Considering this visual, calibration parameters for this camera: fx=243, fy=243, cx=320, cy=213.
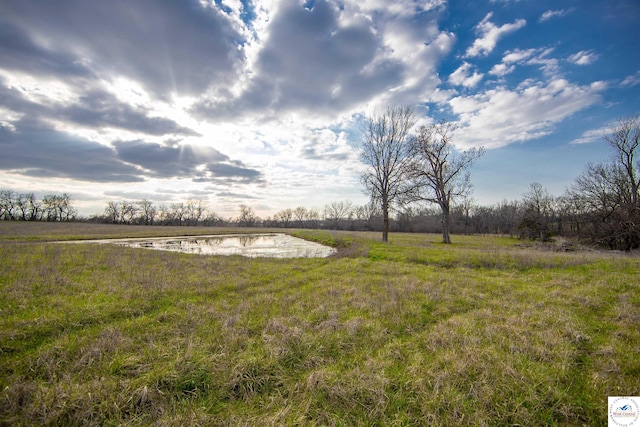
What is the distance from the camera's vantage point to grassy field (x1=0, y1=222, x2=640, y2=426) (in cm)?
352

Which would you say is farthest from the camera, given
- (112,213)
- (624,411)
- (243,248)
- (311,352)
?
(112,213)

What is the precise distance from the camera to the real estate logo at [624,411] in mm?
3535

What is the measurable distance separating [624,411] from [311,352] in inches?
196

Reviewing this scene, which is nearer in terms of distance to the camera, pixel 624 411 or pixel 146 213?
pixel 624 411

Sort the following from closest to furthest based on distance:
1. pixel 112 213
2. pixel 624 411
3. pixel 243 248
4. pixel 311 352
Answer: pixel 624 411
pixel 311 352
pixel 243 248
pixel 112 213

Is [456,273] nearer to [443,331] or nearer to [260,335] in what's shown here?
[443,331]

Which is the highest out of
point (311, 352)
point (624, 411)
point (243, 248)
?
point (311, 352)

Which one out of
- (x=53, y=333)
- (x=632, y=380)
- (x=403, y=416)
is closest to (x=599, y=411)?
(x=632, y=380)

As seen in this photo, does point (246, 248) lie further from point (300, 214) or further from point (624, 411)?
point (300, 214)

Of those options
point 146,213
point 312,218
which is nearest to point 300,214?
point 312,218

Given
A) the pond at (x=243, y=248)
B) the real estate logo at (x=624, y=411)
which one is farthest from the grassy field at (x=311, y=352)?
the pond at (x=243, y=248)

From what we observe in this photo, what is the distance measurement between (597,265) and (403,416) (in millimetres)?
16317

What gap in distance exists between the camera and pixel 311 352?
4961 millimetres

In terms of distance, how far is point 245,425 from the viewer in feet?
10.5
